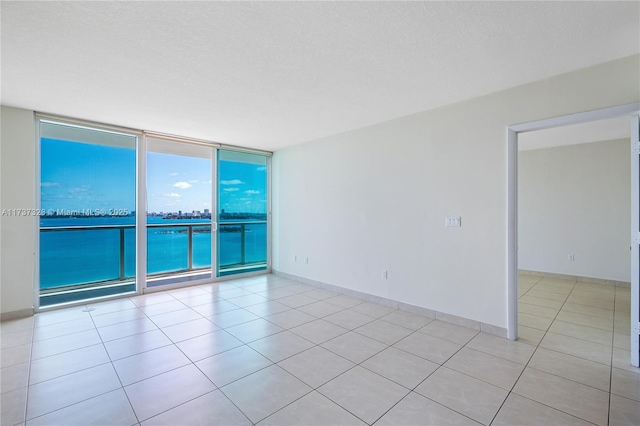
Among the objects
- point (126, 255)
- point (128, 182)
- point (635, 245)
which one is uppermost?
point (128, 182)

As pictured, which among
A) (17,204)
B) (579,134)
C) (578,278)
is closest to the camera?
(17,204)

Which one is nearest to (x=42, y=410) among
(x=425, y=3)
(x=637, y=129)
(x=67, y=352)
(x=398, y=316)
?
(x=67, y=352)

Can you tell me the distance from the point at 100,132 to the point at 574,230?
8.68 m

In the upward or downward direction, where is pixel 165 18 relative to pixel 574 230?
upward

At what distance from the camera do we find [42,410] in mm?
1939

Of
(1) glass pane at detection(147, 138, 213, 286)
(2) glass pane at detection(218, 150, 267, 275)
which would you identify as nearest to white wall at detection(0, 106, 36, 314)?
(1) glass pane at detection(147, 138, 213, 286)

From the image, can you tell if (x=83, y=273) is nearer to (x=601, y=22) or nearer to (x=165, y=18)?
(x=165, y=18)

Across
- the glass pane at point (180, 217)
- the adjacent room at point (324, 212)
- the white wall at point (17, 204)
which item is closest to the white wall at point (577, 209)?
the adjacent room at point (324, 212)

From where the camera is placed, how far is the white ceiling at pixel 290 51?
1.88 meters

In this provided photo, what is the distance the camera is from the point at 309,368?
2482 millimetres

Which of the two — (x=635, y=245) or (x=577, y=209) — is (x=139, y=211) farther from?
(x=577, y=209)

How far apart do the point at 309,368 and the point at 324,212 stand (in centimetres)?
301

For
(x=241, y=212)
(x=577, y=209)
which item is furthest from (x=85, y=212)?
(x=577, y=209)

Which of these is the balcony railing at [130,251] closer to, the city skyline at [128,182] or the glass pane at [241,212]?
the glass pane at [241,212]
